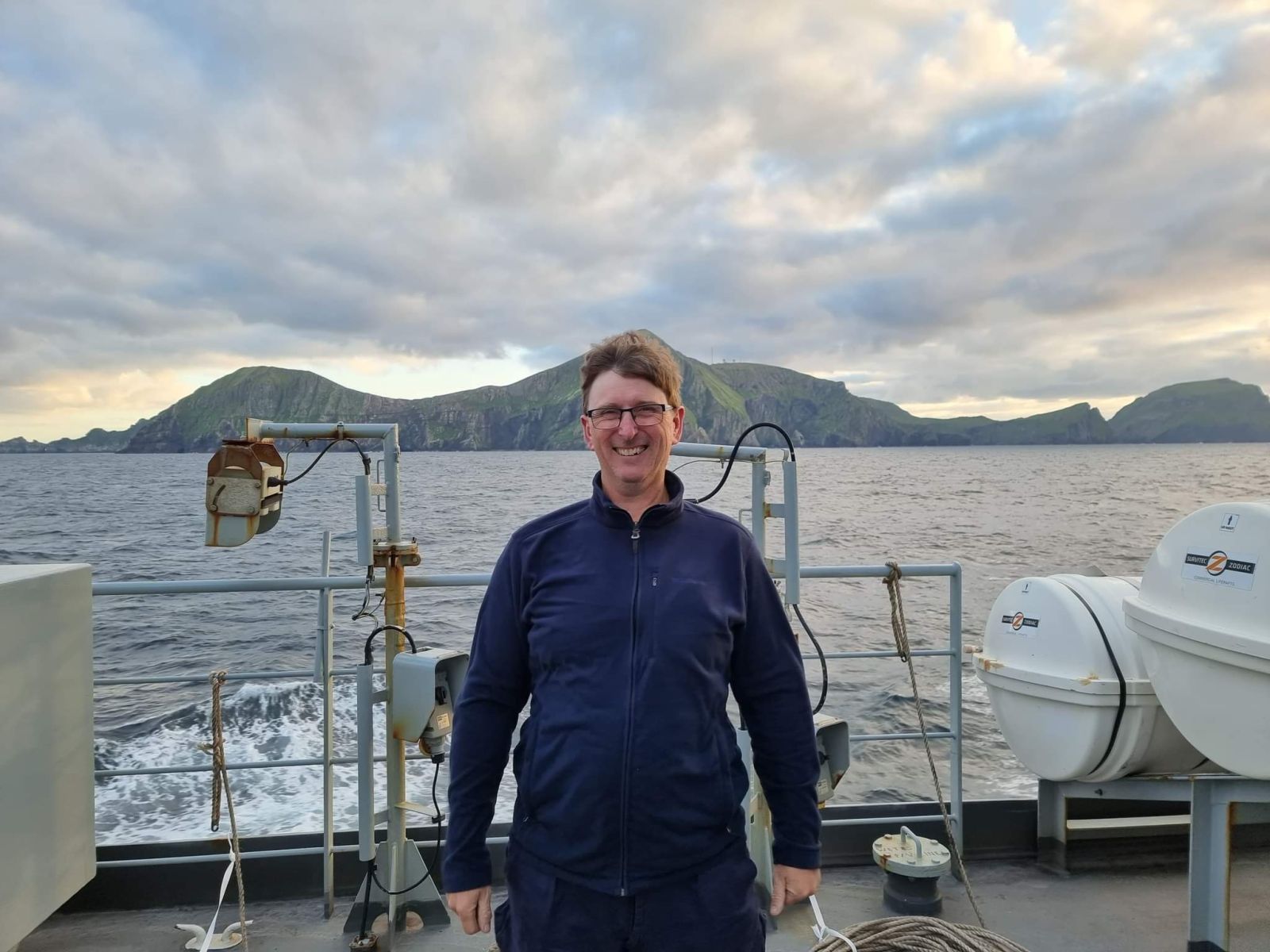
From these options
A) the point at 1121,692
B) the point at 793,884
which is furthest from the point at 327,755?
the point at 1121,692

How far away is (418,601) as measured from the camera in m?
14.0

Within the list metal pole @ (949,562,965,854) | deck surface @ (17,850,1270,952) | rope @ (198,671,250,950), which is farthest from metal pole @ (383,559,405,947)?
metal pole @ (949,562,965,854)

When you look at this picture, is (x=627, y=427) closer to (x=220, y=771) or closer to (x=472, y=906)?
(x=472, y=906)

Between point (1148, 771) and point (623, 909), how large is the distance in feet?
7.83

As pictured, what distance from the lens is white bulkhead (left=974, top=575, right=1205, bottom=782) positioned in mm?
2854

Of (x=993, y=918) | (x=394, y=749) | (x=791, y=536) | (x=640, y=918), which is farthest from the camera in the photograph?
(x=993, y=918)

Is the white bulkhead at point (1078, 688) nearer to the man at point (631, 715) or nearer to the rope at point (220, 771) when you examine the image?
the man at point (631, 715)

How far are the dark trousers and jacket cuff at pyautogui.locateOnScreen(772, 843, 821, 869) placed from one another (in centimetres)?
17

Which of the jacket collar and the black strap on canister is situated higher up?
the jacket collar

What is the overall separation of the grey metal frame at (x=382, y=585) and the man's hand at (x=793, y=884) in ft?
2.76

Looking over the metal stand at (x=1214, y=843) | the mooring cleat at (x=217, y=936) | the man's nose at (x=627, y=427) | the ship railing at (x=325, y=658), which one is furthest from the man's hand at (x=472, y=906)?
the metal stand at (x=1214, y=843)

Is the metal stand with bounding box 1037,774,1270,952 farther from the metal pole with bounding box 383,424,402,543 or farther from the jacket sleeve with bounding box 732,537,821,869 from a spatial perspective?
the metal pole with bounding box 383,424,402,543

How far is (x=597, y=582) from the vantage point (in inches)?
60.9

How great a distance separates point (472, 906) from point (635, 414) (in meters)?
1.00
